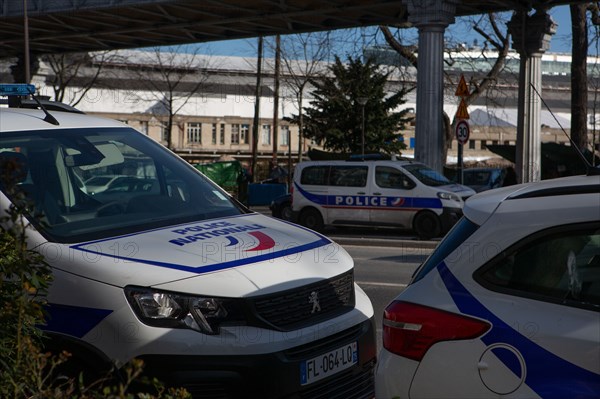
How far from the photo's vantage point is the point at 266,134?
234 ft

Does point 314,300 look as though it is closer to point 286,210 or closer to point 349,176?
point 349,176

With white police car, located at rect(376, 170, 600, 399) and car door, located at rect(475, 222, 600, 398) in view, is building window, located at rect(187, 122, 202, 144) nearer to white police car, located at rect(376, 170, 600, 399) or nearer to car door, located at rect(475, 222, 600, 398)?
white police car, located at rect(376, 170, 600, 399)

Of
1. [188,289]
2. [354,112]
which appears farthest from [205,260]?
[354,112]

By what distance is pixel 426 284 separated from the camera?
12.1ft

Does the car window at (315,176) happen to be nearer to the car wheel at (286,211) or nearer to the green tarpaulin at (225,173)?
the car wheel at (286,211)

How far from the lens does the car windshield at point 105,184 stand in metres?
4.86

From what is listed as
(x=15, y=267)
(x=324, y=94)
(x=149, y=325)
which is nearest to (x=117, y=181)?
(x=149, y=325)

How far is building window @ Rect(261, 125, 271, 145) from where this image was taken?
70438 millimetres

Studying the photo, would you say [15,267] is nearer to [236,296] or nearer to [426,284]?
[236,296]

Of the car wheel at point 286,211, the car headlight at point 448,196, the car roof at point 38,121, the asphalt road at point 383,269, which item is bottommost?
the asphalt road at point 383,269

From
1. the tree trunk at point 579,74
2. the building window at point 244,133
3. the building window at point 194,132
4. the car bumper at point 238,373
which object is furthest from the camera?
the building window at point 244,133

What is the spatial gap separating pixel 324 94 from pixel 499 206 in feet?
146

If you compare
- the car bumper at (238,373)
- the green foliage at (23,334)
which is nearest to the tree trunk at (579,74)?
the car bumper at (238,373)

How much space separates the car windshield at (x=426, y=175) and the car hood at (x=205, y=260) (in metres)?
15.9
